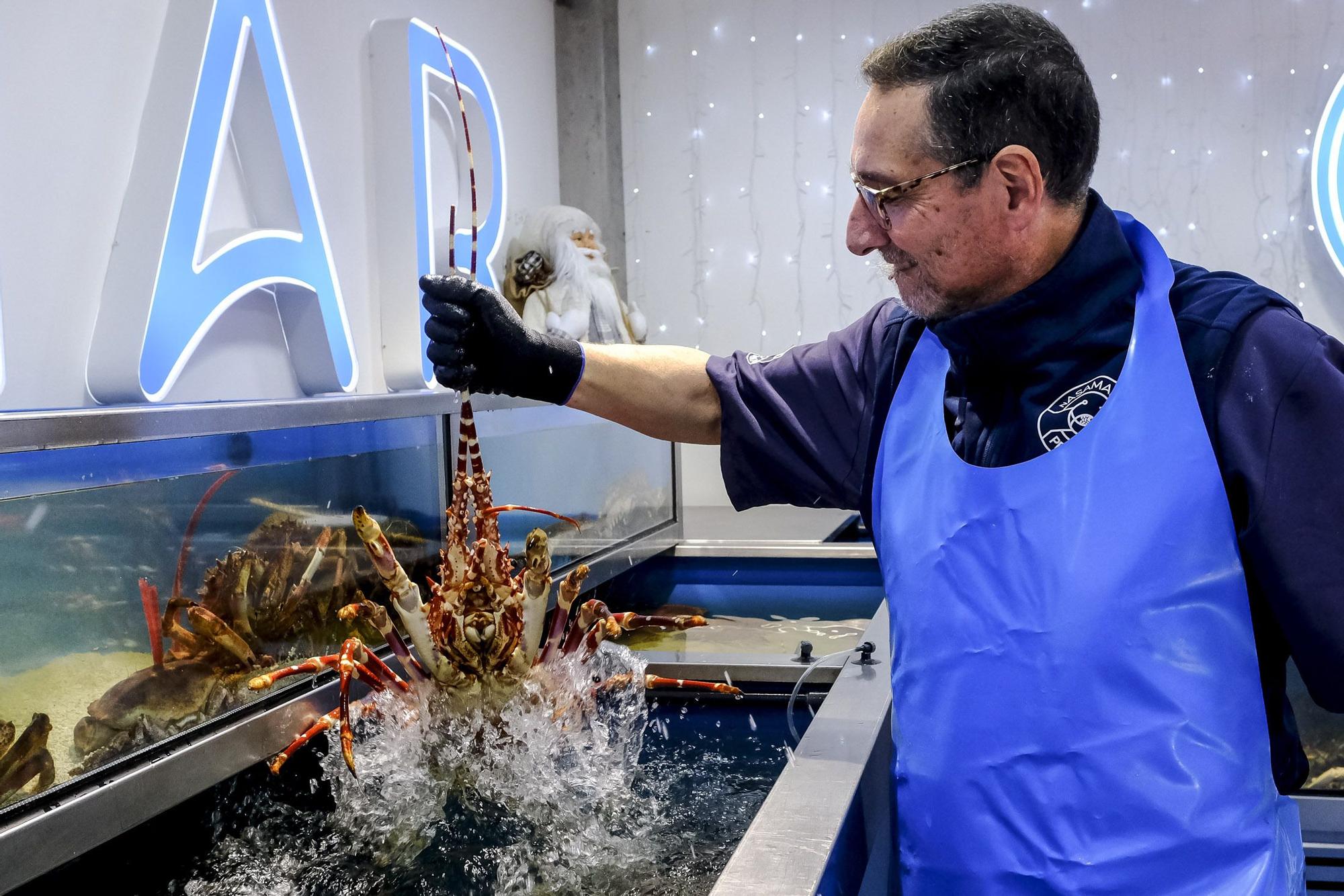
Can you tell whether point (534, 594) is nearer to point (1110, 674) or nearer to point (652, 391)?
point (652, 391)

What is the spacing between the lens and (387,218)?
11.4ft

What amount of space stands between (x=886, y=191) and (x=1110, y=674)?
563mm

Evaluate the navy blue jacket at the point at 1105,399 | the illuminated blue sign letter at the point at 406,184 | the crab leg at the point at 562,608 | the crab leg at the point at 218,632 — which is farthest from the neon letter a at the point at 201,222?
the navy blue jacket at the point at 1105,399

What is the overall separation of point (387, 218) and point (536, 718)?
217cm

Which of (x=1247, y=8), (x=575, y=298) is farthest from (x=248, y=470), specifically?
(x=1247, y=8)

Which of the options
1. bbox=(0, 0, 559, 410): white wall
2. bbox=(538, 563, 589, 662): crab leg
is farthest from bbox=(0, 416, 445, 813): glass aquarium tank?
bbox=(0, 0, 559, 410): white wall

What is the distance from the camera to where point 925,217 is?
48.2 inches

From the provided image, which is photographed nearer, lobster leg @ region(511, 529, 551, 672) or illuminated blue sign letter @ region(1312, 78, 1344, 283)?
lobster leg @ region(511, 529, 551, 672)

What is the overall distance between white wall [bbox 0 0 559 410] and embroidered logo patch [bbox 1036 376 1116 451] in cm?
195

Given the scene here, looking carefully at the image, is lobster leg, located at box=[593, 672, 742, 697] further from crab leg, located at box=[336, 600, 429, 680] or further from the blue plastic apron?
the blue plastic apron

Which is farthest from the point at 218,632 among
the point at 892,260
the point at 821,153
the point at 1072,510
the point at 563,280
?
the point at 821,153

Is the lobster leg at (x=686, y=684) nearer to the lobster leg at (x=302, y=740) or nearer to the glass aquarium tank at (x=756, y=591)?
the lobster leg at (x=302, y=740)

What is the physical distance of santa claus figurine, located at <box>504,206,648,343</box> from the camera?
399cm

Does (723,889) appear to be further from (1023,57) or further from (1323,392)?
(1023,57)
